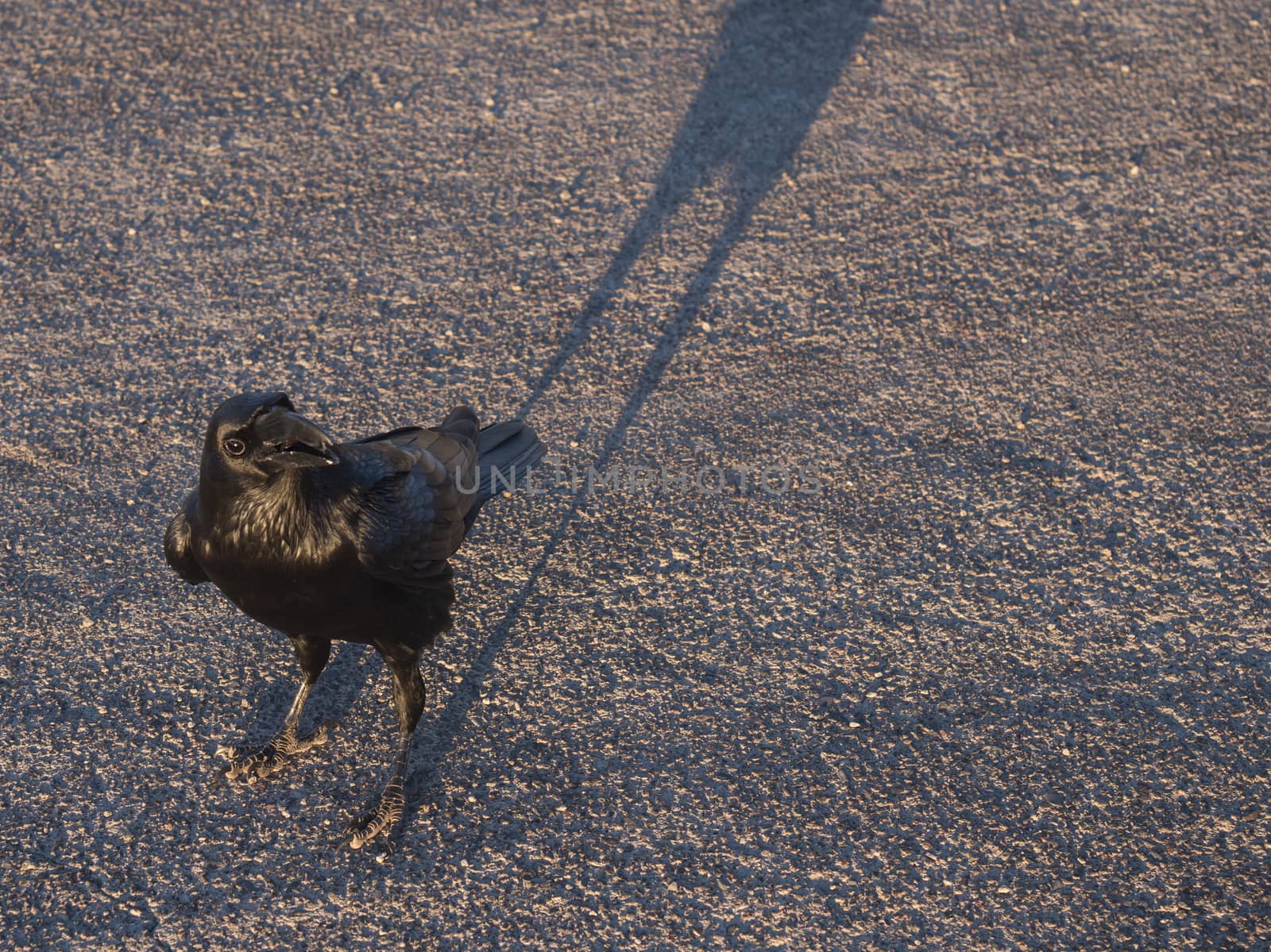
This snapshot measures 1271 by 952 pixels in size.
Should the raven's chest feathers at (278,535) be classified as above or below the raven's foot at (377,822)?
above

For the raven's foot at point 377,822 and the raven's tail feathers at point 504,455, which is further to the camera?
the raven's tail feathers at point 504,455

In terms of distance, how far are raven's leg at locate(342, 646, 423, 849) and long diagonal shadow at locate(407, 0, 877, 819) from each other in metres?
0.56

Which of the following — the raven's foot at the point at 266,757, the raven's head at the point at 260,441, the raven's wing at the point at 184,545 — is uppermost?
the raven's head at the point at 260,441

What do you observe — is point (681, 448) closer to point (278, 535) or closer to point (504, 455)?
point (504, 455)

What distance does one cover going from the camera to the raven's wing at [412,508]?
367cm

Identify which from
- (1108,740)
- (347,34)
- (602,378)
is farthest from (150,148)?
(1108,740)

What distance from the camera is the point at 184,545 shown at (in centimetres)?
383

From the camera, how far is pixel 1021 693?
4.40m

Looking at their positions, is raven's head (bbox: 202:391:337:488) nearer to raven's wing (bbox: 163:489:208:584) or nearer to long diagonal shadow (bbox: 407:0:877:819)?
raven's wing (bbox: 163:489:208:584)

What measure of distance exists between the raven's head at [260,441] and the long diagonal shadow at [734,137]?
4.49 feet

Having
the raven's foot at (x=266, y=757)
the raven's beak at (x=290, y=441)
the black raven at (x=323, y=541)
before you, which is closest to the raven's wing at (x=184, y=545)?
the black raven at (x=323, y=541)

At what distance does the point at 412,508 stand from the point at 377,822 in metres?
1.02

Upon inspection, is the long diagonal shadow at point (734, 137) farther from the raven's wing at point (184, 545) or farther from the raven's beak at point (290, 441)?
the raven's beak at point (290, 441)

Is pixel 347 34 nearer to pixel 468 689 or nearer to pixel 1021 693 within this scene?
pixel 468 689
